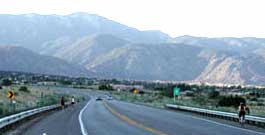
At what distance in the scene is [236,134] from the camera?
Result: 2584cm

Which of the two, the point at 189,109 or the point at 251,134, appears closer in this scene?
the point at 251,134

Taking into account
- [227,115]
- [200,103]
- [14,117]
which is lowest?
[227,115]

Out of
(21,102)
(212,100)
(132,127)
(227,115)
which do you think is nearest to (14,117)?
(132,127)

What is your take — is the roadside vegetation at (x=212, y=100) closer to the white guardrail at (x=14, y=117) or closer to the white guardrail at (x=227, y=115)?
the white guardrail at (x=227, y=115)

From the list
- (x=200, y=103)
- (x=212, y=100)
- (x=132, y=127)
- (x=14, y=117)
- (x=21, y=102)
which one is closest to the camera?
(x=132, y=127)

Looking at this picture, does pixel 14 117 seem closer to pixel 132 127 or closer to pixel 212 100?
pixel 132 127

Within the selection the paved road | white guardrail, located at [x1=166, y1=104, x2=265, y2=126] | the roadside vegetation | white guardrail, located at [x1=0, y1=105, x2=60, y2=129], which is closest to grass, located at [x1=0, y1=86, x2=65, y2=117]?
white guardrail, located at [x1=0, y1=105, x2=60, y2=129]

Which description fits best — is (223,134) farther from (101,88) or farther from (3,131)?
(101,88)

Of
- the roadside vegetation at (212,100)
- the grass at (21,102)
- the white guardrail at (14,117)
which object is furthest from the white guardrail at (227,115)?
the grass at (21,102)

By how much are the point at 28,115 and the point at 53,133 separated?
41.7ft

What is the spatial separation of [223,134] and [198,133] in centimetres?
96

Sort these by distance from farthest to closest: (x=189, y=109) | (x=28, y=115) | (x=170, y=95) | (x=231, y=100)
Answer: (x=170, y=95), (x=231, y=100), (x=189, y=109), (x=28, y=115)

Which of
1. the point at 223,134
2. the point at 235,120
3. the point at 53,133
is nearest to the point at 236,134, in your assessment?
the point at 223,134

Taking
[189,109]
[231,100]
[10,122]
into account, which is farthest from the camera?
[231,100]
